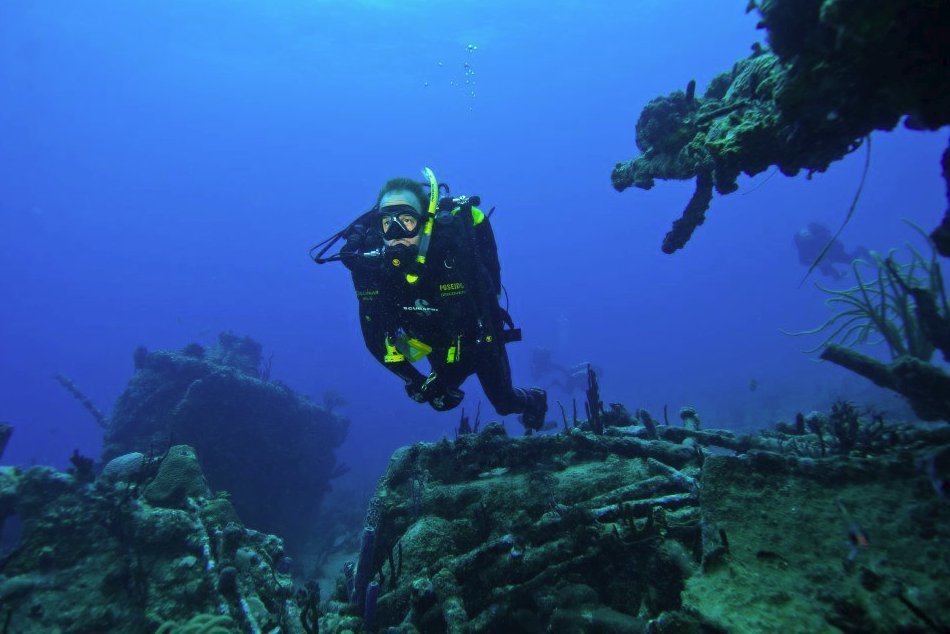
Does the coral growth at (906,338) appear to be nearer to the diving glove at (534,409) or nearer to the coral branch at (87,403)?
the diving glove at (534,409)

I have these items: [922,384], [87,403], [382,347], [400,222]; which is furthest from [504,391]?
[87,403]

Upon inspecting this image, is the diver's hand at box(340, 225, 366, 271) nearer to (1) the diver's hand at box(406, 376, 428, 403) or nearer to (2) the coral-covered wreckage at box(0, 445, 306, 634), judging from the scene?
(1) the diver's hand at box(406, 376, 428, 403)

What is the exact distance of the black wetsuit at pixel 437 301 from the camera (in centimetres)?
539

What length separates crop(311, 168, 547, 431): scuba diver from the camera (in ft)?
17.7

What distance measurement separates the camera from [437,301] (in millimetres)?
5406

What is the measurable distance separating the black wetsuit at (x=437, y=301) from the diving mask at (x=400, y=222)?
244mm

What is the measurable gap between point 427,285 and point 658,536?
11.7 feet

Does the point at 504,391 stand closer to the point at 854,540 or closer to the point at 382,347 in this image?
the point at 382,347

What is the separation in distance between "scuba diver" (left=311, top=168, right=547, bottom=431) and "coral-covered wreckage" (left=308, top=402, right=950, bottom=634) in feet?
3.28

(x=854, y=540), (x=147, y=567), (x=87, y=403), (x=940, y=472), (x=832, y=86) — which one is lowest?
(x=854, y=540)

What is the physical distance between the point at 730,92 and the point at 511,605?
5206 mm

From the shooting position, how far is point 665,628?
8.10 ft

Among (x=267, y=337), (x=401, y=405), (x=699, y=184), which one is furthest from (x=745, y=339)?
(x=267, y=337)

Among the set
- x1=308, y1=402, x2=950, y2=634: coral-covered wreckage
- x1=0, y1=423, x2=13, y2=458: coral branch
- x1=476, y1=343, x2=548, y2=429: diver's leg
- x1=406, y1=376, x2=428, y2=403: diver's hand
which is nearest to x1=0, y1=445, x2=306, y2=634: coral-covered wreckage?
x1=308, y1=402, x2=950, y2=634: coral-covered wreckage
